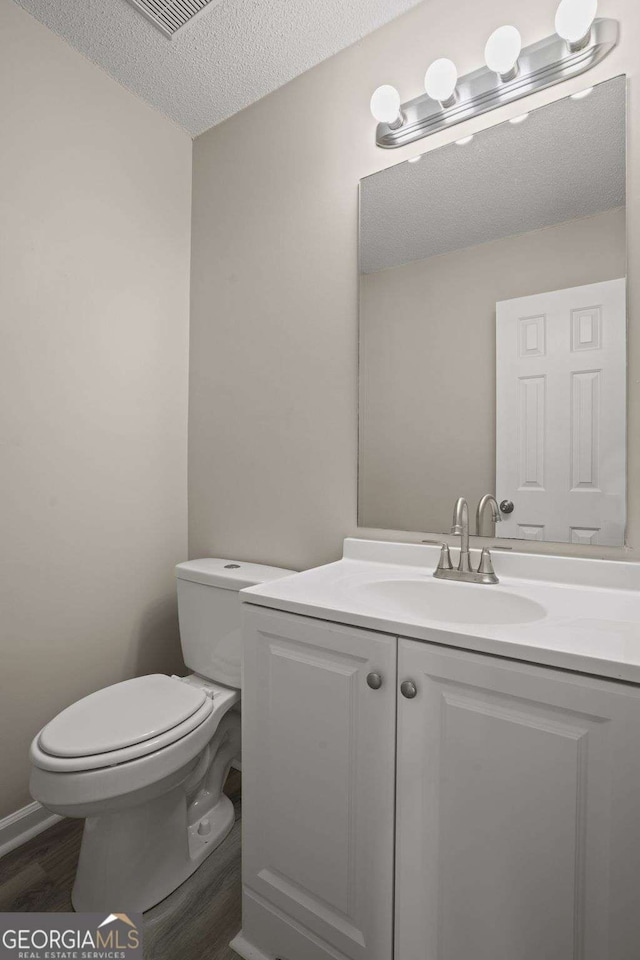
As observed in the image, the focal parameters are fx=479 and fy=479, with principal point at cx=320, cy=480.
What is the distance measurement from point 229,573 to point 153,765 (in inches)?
22.7

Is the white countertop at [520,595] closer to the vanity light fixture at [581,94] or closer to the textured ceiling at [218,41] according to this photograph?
the vanity light fixture at [581,94]

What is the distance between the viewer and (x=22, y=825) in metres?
1.46

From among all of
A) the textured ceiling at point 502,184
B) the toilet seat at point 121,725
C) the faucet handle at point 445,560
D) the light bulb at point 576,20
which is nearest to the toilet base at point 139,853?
the toilet seat at point 121,725

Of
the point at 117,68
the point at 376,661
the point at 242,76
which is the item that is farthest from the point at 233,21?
the point at 376,661

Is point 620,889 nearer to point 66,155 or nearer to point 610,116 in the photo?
point 610,116

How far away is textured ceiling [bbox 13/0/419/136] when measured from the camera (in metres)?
1.43

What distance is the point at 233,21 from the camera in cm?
146

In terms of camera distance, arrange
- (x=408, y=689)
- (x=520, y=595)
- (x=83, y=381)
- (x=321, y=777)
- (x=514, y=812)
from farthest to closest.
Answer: (x=83, y=381) → (x=520, y=595) → (x=321, y=777) → (x=408, y=689) → (x=514, y=812)

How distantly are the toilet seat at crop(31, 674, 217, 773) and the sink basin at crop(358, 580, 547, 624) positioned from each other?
60cm

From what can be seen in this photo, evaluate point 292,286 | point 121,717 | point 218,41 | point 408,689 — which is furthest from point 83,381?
point 408,689

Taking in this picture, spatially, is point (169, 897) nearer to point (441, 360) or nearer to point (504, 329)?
point (441, 360)

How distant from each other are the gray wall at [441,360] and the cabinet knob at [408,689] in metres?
0.57

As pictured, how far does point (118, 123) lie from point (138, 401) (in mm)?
994

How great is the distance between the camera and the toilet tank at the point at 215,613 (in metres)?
1.53
